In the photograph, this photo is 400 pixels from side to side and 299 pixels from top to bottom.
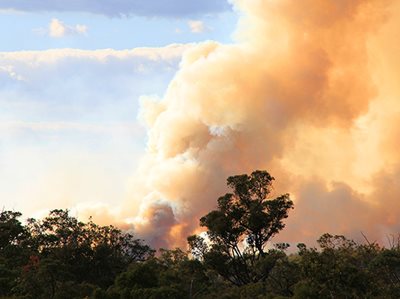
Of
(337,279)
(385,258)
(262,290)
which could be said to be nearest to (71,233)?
(262,290)

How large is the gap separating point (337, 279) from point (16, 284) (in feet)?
145

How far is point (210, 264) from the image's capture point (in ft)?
274

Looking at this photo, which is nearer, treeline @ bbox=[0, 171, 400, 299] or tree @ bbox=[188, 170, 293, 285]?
treeline @ bbox=[0, 171, 400, 299]

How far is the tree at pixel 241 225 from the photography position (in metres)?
84.2

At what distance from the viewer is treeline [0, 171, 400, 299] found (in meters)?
57.7

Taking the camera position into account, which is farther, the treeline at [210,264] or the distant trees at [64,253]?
the distant trees at [64,253]

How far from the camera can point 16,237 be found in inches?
4373

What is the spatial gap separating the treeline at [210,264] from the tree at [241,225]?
0.13 metres

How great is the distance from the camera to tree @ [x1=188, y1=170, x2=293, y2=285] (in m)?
84.2

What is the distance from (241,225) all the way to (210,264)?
6833 millimetres

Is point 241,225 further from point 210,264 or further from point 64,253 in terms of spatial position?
point 64,253

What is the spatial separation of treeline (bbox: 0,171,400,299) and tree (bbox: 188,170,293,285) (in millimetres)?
130

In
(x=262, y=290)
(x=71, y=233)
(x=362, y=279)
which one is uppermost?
(x=71, y=233)

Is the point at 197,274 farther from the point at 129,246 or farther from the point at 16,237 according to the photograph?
the point at 16,237
